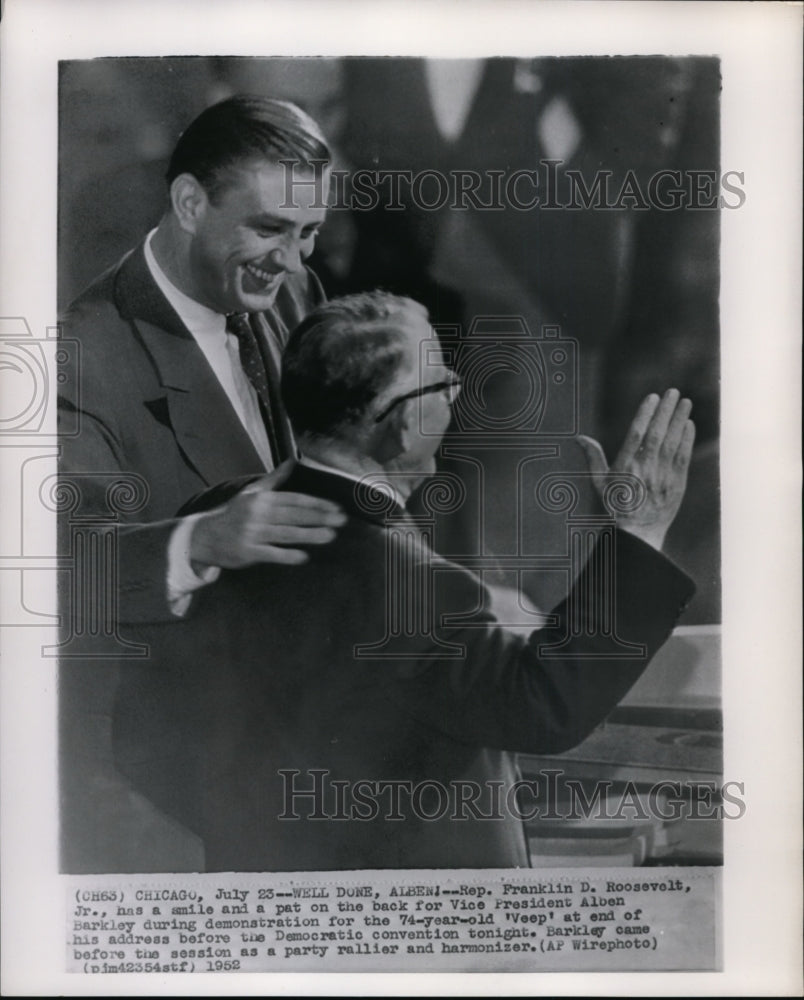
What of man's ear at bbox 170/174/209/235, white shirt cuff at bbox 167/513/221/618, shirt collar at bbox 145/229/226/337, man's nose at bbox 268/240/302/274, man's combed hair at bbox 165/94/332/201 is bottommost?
white shirt cuff at bbox 167/513/221/618

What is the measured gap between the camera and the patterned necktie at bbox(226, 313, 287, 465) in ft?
6.34

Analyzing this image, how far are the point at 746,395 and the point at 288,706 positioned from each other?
1.39 meters

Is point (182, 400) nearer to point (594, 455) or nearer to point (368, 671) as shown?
point (368, 671)

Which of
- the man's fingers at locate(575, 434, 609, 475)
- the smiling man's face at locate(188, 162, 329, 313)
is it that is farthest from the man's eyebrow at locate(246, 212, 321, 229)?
the man's fingers at locate(575, 434, 609, 475)

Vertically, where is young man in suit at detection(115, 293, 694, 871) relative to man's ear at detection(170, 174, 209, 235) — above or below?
below

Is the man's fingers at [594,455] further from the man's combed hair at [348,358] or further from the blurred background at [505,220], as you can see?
the man's combed hair at [348,358]

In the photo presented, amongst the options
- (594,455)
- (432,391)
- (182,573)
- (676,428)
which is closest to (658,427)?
(676,428)

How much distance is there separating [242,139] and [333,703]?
4.67 ft

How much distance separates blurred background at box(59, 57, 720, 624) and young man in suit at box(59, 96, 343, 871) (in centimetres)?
8

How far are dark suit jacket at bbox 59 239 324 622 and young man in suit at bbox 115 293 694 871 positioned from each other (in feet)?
0.27

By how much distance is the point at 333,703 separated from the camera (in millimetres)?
1908

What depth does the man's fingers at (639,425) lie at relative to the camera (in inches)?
76.9

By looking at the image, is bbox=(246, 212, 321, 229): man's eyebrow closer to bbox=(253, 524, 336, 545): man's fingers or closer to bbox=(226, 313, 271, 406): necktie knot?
bbox=(226, 313, 271, 406): necktie knot
